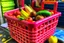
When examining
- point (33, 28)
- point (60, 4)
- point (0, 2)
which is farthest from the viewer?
point (0, 2)

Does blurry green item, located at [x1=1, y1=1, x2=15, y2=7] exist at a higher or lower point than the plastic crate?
higher

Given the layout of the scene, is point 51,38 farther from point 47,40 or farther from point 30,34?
point 30,34

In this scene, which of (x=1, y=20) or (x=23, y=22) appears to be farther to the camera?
(x=1, y=20)

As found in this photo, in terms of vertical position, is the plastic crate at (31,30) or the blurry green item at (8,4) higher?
the blurry green item at (8,4)

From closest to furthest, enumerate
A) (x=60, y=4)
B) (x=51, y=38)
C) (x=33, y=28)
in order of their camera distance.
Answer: (x=33, y=28) → (x=51, y=38) → (x=60, y=4)

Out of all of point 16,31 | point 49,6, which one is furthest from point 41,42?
point 49,6

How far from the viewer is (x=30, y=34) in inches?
23.2

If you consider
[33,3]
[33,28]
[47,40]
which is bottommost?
[47,40]

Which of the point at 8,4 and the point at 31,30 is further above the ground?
the point at 8,4

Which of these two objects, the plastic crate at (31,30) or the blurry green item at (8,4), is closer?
the plastic crate at (31,30)

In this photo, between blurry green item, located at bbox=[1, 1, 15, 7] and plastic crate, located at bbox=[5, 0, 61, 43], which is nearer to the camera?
plastic crate, located at bbox=[5, 0, 61, 43]

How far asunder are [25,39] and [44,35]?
118 millimetres

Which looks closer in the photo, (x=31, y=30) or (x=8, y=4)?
(x=31, y=30)

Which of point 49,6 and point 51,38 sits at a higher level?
point 49,6
